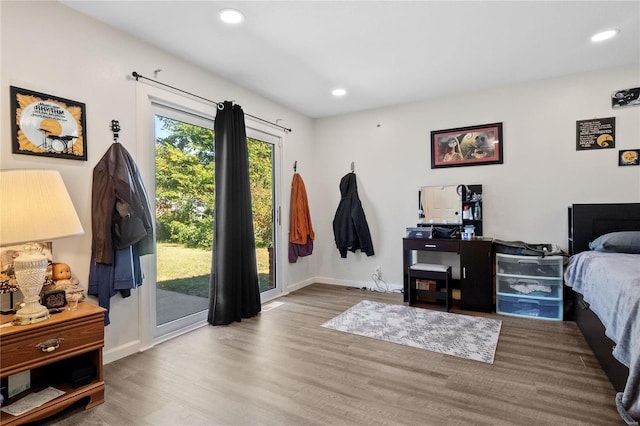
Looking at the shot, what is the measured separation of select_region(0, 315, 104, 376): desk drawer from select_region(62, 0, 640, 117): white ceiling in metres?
2.08

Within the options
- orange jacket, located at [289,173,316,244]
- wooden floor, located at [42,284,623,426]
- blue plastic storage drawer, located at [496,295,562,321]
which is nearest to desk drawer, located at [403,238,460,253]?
blue plastic storage drawer, located at [496,295,562,321]

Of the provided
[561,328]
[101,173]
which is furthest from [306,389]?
[561,328]

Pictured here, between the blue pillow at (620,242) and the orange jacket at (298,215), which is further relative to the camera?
the orange jacket at (298,215)

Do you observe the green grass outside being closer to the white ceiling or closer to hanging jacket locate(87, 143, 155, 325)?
hanging jacket locate(87, 143, 155, 325)

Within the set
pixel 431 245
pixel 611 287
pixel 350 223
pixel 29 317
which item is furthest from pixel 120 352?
pixel 611 287

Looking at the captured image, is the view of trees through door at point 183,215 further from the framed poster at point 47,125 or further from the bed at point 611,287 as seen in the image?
the bed at point 611,287

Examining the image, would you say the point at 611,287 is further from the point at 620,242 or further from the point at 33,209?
the point at 33,209

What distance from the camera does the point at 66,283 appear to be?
6.51 feet

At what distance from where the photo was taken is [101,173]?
7.47ft

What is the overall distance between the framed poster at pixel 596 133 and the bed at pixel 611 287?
0.66 meters

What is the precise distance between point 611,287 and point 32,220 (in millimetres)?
3256

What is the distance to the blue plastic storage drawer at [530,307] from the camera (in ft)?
10.5

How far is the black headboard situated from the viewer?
9.89 ft

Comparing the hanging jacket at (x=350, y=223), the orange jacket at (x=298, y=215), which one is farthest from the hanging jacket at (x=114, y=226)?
the hanging jacket at (x=350, y=223)
